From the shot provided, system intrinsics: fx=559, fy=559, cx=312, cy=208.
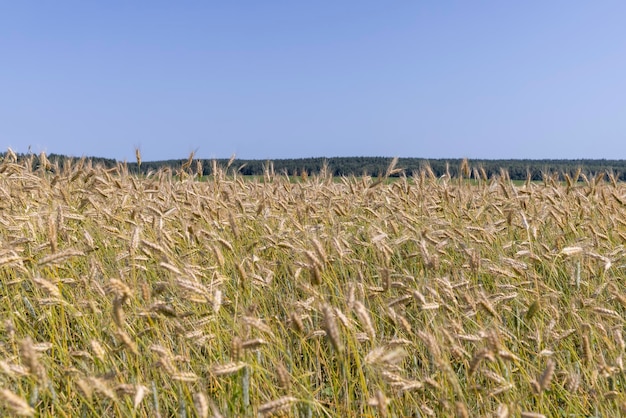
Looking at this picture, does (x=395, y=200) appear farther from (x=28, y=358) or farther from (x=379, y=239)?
(x=28, y=358)

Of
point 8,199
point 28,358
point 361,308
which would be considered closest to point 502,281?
point 361,308

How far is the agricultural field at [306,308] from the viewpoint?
202 centimetres

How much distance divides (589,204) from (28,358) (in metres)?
5.65

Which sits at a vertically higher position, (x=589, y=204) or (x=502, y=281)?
(x=589, y=204)

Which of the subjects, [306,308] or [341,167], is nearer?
[306,308]

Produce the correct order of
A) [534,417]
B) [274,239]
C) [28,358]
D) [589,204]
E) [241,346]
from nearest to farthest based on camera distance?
[28,358] < [534,417] < [241,346] < [274,239] < [589,204]

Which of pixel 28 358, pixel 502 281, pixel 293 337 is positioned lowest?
pixel 293 337

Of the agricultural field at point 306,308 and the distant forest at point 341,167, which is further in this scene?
the distant forest at point 341,167

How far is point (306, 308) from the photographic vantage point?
2.90 metres

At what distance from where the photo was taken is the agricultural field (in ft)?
6.63

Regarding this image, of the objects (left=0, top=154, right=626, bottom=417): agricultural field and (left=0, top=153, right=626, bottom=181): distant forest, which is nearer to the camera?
(left=0, top=154, right=626, bottom=417): agricultural field

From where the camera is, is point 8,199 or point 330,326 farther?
point 8,199

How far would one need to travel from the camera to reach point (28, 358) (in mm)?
1480

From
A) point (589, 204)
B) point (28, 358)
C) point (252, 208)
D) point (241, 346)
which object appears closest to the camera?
point (28, 358)
